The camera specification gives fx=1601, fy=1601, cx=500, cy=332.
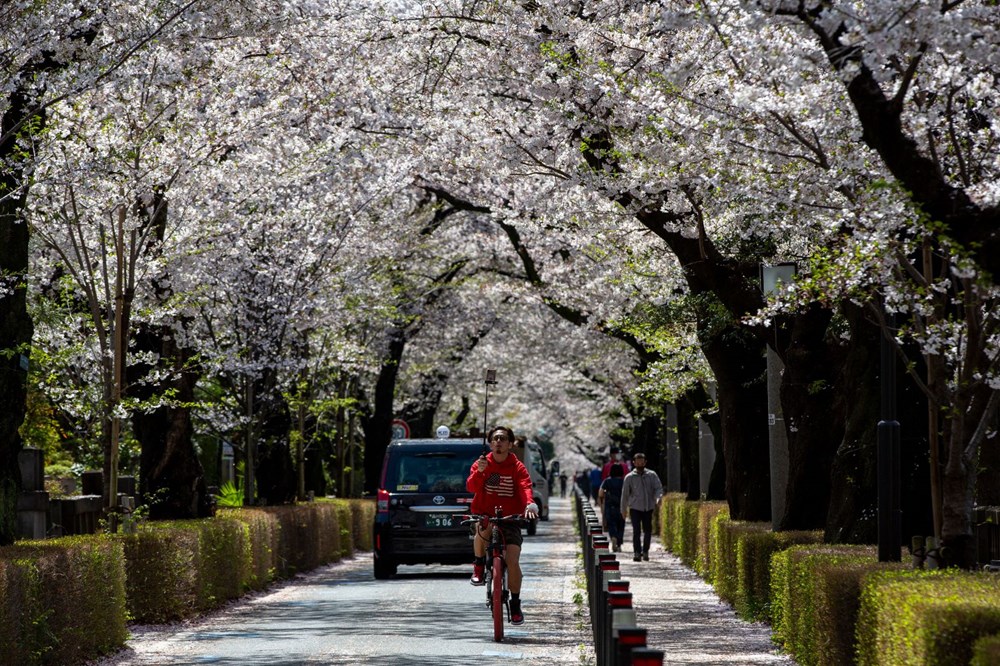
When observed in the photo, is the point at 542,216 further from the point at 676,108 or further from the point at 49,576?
the point at 49,576

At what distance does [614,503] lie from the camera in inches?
1162

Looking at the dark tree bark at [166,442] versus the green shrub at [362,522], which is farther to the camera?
the green shrub at [362,522]

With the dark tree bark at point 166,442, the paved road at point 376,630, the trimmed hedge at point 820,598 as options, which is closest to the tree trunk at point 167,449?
the dark tree bark at point 166,442

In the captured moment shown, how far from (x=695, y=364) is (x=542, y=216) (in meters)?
3.52

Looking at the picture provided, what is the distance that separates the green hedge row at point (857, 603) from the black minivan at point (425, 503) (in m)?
5.16

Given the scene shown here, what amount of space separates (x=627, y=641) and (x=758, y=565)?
9740mm

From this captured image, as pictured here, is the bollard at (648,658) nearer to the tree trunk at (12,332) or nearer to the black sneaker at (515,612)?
the tree trunk at (12,332)

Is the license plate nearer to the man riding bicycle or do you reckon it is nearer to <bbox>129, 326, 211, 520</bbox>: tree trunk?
<bbox>129, 326, 211, 520</bbox>: tree trunk

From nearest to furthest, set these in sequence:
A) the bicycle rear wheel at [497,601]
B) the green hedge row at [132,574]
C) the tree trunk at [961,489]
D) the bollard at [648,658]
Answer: the bollard at [648,658]
the tree trunk at [961,489]
the green hedge row at [132,574]
the bicycle rear wheel at [497,601]

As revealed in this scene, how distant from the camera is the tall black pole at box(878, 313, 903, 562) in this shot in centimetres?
1111

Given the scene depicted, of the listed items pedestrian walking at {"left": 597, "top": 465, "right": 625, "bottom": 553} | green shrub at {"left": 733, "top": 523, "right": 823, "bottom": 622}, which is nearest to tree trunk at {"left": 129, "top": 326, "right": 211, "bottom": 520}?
green shrub at {"left": 733, "top": 523, "right": 823, "bottom": 622}

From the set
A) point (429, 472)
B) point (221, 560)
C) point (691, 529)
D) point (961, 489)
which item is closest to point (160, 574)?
point (221, 560)

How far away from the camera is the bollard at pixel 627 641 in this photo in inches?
238

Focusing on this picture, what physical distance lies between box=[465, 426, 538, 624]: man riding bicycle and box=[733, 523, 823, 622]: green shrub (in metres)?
2.29
